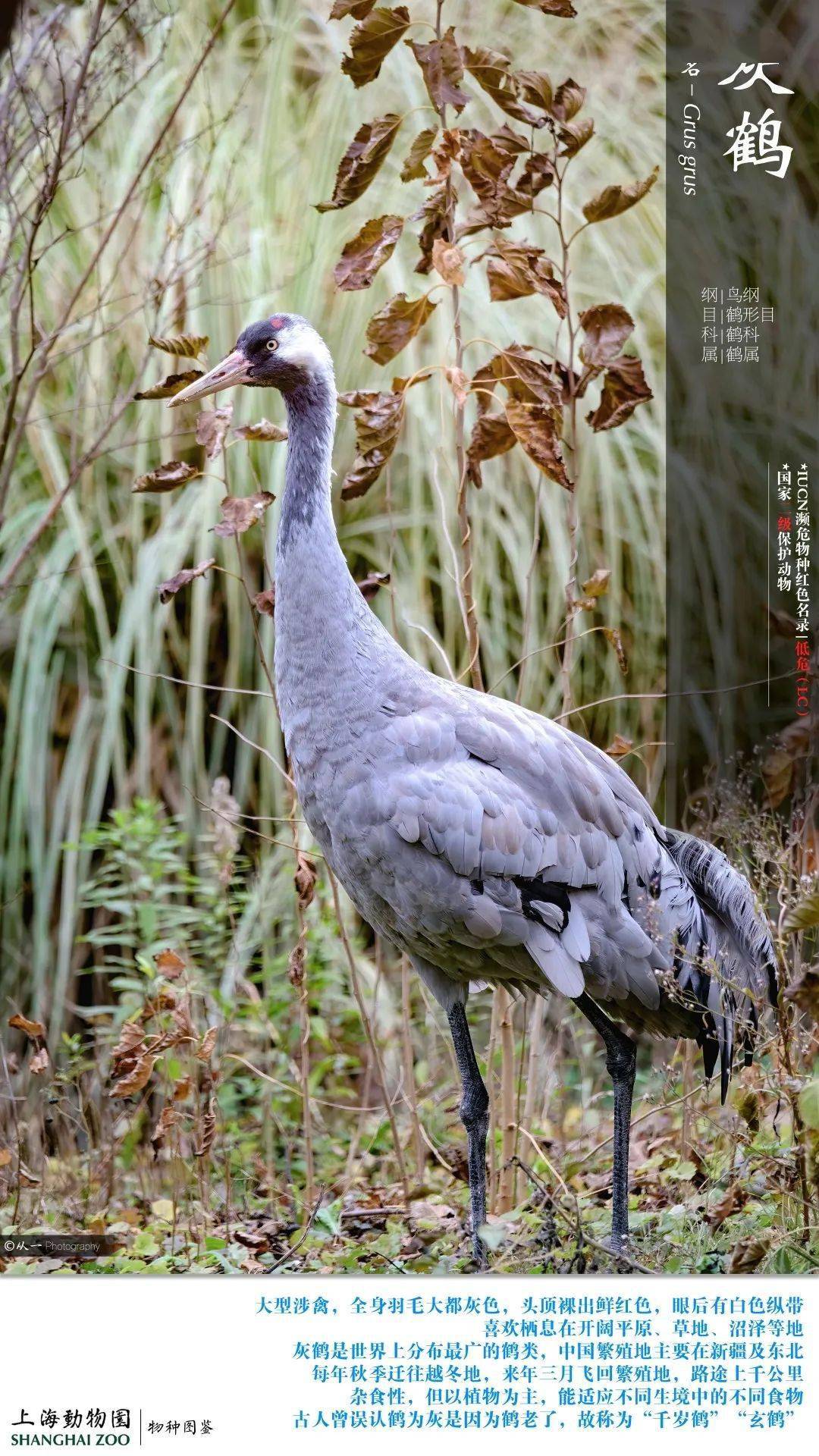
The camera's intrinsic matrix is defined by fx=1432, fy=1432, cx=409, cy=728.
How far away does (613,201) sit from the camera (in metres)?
2.76

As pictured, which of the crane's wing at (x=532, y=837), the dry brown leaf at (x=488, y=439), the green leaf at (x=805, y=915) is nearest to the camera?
the green leaf at (x=805, y=915)

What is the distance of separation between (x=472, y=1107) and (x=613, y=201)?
175cm

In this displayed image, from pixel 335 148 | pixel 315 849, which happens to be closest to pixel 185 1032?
pixel 315 849

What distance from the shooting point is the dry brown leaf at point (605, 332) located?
9.18 feet

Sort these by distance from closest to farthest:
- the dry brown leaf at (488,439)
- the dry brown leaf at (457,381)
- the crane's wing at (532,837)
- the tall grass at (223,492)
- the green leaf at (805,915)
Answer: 1. the green leaf at (805,915)
2. the crane's wing at (532,837)
3. the dry brown leaf at (457,381)
4. the dry brown leaf at (488,439)
5. the tall grass at (223,492)

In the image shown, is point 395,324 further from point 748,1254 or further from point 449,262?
point 748,1254

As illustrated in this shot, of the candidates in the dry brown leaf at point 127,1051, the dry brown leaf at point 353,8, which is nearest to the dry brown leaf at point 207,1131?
the dry brown leaf at point 127,1051

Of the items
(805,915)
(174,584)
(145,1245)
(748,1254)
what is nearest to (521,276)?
(174,584)

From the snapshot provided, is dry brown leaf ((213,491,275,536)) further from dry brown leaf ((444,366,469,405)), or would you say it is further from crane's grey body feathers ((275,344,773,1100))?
dry brown leaf ((444,366,469,405))

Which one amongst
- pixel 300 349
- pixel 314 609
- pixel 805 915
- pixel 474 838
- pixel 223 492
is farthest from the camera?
pixel 223 492

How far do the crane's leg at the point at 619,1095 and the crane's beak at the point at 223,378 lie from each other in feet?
4.33

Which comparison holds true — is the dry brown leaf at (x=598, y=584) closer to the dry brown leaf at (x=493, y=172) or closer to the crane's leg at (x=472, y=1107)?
the dry brown leaf at (x=493, y=172)

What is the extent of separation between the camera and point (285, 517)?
266 centimetres
